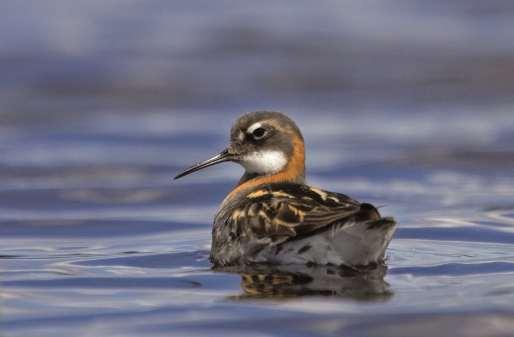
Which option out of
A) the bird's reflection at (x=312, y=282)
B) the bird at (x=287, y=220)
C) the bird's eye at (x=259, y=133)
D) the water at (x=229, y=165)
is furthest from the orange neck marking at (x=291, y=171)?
the bird's reflection at (x=312, y=282)

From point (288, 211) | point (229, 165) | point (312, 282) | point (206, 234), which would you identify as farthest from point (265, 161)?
point (229, 165)

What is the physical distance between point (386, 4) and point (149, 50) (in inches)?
212

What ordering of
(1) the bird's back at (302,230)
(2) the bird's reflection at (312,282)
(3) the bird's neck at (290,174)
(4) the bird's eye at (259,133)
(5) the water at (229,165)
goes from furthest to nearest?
(4) the bird's eye at (259,133), (3) the bird's neck at (290,174), (1) the bird's back at (302,230), (2) the bird's reflection at (312,282), (5) the water at (229,165)

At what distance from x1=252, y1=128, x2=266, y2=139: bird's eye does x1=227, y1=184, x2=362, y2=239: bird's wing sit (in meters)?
1.00

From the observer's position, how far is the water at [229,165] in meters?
9.87

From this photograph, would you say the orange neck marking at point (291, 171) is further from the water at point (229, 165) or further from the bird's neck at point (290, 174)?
the water at point (229, 165)

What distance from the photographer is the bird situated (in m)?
10.7

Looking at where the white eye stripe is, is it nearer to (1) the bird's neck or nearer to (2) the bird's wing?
(1) the bird's neck

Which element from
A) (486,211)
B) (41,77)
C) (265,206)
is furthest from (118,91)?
(265,206)

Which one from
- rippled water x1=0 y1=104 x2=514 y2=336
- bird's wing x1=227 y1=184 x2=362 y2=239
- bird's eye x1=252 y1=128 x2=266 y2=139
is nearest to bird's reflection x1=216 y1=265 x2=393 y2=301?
rippled water x1=0 y1=104 x2=514 y2=336

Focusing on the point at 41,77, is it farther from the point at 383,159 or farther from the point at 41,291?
the point at 41,291

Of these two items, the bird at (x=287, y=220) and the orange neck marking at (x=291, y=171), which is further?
the orange neck marking at (x=291, y=171)

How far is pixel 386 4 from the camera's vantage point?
28625mm

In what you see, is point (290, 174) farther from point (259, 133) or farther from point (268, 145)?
point (259, 133)
